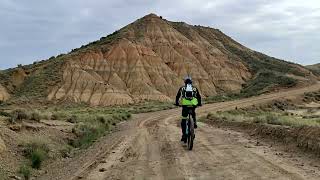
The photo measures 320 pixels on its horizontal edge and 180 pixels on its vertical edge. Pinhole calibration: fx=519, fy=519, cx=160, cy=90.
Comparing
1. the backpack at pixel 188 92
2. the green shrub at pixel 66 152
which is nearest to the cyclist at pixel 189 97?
the backpack at pixel 188 92

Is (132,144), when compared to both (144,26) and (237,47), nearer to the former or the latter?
(144,26)

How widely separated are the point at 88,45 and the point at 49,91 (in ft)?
74.4

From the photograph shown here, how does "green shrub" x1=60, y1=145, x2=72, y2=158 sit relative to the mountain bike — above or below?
below

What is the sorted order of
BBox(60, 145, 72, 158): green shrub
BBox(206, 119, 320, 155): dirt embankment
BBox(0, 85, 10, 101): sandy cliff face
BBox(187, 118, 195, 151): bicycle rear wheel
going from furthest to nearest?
BBox(0, 85, 10, 101): sandy cliff face < BBox(60, 145, 72, 158): green shrub < BBox(187, 118, 195, 151): bicycle rear wheel < BBox(206, 119, 320, 155): dirt embankment

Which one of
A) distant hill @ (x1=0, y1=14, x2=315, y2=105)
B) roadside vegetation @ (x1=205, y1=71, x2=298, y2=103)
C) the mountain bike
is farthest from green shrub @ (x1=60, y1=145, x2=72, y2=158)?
roadside vegetation @ (x1=205, y1=71, x2=298, y2=103)

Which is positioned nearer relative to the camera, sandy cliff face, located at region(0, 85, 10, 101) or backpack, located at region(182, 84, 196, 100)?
backpack, located at region(182, 84, 196, 100)

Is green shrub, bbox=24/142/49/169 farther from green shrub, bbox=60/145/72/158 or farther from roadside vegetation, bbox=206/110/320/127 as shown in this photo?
roadside vegetation, bbox=206/110/320/127

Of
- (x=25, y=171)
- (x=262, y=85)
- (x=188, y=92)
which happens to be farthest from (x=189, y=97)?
(x=262, y=85)

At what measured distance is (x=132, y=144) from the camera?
61.7 feet

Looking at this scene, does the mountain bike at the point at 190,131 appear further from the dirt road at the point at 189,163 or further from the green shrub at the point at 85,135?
the green shrub at the point at 85,135

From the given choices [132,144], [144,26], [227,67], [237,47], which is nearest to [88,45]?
[144,26]

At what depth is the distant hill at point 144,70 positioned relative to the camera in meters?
82.3

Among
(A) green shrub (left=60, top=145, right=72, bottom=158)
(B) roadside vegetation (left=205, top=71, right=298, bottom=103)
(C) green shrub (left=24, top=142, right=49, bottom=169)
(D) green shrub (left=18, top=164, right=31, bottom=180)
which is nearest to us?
(D) green shrub (left=18, top=164, right=31, bottom=180)

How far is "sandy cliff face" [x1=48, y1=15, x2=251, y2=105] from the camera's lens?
270ft
